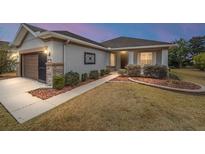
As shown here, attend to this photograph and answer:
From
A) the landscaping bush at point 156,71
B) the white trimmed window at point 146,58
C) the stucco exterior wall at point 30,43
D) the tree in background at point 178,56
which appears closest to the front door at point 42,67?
the stucco exterior wall at point 30,43

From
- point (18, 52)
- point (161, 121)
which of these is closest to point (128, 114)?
point (161, 121)

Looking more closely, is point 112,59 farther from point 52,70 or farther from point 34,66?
point 52,70

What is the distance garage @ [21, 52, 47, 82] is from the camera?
30.1 feet

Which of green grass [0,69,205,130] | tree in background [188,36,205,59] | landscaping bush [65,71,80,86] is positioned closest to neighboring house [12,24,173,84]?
landscaping bush [65,71,80,86]

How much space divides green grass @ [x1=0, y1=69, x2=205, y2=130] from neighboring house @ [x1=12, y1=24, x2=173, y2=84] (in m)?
3.64

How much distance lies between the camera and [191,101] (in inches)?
238

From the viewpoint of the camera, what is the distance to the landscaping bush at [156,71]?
35.0 ft

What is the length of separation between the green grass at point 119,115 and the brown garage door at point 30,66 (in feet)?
18.6

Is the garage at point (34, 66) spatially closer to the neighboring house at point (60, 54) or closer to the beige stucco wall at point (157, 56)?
the neighboring house at point (60, 54)

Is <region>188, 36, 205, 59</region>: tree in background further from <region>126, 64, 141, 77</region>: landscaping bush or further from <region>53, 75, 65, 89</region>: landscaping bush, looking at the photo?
<region>53, 75, 65, 89</region>: landscaping bush

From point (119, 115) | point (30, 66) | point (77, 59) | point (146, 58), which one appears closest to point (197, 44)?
point (146, 58)

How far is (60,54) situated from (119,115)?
18.7 ft
